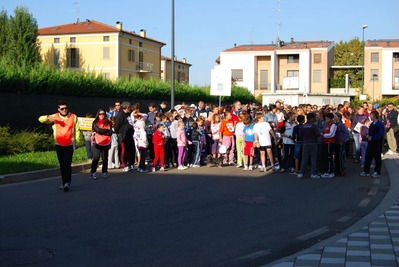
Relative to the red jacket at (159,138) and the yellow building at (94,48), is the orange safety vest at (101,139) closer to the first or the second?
the red jacket at (159,138)

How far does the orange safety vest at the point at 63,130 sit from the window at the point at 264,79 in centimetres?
6431

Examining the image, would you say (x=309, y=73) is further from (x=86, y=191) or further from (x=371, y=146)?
(x=86, y=191)

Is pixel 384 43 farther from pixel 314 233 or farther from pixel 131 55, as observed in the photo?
pixel 314 233

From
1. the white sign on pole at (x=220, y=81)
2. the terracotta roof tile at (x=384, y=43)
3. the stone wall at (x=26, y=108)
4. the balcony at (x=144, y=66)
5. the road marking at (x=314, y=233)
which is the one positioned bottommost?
the road marking at (x=314, y=233)

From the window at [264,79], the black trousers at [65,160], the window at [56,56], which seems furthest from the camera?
the window at [264,79]

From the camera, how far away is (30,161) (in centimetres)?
1588

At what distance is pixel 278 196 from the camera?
11.8 metres

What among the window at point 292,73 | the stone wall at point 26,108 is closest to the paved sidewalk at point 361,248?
the stone wall at point 26,108

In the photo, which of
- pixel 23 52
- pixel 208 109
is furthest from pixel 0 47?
pixel 208 109

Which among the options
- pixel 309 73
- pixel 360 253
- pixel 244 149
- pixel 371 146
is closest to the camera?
pixel 360 253

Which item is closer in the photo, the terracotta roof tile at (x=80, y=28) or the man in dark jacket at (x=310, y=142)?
the man in dark jacket at (x=310, y=142)

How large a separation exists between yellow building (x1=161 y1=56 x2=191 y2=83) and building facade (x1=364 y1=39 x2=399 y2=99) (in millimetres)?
32090

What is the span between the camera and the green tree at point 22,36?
2169 inches

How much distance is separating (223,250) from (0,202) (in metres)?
5.32
